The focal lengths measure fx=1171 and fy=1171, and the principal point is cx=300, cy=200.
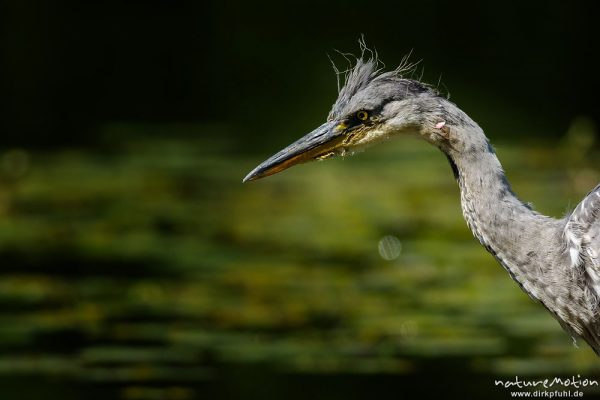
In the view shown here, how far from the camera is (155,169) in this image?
32.3ft

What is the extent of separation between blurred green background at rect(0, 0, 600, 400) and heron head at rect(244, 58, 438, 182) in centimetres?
44

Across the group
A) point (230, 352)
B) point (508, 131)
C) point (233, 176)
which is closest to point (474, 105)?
point (508, 131)

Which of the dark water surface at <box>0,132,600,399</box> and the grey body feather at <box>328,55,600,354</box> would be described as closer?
the grey body feather at <box>328,55,600,354</box>

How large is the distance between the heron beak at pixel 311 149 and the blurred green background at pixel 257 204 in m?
0.54

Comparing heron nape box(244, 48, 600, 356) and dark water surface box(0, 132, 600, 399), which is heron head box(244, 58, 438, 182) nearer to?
heron nape box(244, 48, 600, 356)

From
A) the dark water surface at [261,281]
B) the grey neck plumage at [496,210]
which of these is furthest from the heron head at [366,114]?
the dark water surface at [261,281]

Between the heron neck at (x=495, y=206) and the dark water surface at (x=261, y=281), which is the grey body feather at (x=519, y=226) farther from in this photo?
the dark water surface at (x=261, y=281)

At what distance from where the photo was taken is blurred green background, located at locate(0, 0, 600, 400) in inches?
246

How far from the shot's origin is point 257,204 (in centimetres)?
898

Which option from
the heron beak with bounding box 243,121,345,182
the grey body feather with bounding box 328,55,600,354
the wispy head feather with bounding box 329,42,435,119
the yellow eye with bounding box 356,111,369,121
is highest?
the wispy head feather with bounding box 329,42,435,119

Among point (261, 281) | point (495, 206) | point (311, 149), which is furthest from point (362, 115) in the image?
point (261, 281)

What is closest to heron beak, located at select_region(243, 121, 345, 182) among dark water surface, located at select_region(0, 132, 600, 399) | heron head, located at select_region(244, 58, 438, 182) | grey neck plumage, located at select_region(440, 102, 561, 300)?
heron head, located at select_region(244, 58, 438, 182)

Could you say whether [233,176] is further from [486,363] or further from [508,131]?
[486,363]

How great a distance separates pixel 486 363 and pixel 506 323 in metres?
0.52
